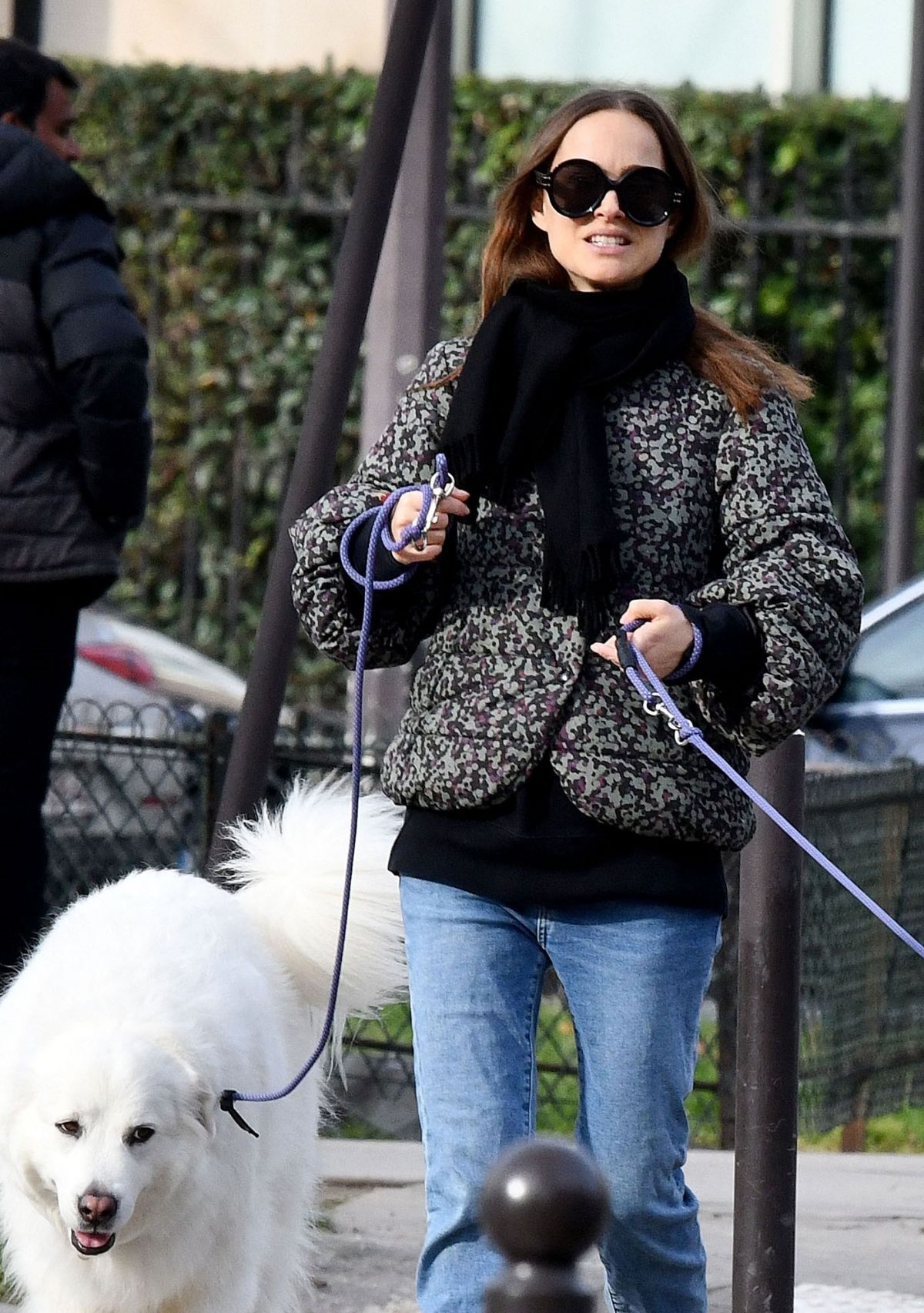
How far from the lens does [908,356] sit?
906cm

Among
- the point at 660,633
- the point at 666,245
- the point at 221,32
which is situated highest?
the point at 221,32

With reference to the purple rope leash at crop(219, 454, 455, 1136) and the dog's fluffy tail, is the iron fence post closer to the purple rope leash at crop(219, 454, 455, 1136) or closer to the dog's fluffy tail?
the dog's fluffy tail

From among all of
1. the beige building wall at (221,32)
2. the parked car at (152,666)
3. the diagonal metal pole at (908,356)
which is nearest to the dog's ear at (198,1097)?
the parked car at (152,666)

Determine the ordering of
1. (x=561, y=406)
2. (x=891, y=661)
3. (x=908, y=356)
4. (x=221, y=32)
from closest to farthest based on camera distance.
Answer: (x=561, y=406) → (x=891, y=661) → (x=908, y=356) → (x=221, y=32)

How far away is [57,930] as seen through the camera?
3449 mm

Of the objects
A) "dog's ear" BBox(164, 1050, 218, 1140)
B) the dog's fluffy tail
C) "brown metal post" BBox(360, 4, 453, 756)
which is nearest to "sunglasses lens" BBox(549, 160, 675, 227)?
the dog's fluffy tail

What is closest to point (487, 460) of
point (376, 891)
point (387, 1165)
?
point (376, 891)

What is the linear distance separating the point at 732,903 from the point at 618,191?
2.97 meters

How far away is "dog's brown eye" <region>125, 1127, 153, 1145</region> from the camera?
3.02 m

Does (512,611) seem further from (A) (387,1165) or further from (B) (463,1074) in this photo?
(A) (387,1165)

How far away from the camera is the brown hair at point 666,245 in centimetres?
273

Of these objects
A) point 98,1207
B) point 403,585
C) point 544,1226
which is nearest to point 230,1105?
point 98,1207

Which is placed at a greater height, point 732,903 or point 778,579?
point 778,579

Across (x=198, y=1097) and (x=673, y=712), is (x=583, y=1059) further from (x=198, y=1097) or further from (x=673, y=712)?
(x=198, y=1097)
